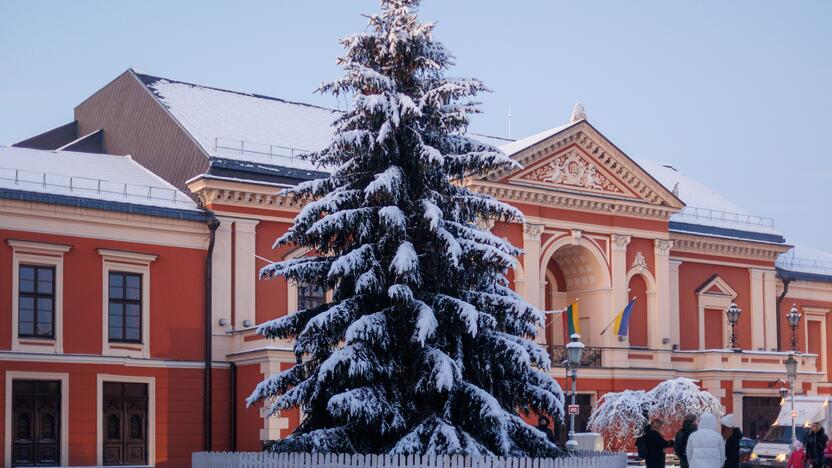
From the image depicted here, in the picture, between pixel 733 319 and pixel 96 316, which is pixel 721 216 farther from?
pixel 96 316

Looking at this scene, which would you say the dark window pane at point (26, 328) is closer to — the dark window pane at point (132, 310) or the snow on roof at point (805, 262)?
the dark window pane at point (132, 310)

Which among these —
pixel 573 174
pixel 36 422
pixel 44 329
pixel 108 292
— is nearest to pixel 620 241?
pixel 573 174

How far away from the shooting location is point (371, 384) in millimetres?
20938

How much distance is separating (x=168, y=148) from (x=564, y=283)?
16035 millimetres

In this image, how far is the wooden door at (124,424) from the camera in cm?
3525

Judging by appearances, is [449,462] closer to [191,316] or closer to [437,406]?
[437,406]

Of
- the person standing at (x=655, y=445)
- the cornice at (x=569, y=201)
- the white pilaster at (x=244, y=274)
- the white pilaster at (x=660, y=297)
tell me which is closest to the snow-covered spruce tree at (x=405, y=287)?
the person standing at (x=655, y=445)

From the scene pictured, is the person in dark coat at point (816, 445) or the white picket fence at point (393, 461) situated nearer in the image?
the white picket fence at point (393, 461)

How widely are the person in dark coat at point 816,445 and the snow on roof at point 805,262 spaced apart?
86.7 ft

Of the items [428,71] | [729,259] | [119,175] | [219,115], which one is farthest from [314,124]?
[428,71]

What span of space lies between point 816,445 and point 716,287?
2259cm

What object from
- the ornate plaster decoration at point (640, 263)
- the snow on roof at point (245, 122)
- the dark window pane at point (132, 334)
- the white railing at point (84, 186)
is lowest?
the dark window pane at point (132, 334)

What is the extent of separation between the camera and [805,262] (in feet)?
182

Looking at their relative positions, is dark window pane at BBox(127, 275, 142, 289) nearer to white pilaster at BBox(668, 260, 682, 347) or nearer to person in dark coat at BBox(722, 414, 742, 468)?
person in dark coat at BBox(722, 414, 742, 468)
